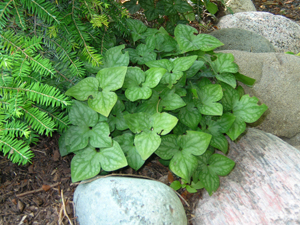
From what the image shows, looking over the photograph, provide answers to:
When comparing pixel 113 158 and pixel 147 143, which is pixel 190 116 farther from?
pixel 113 158

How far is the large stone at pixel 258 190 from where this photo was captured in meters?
1.68

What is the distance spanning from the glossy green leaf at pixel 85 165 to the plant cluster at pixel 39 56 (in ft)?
0.77

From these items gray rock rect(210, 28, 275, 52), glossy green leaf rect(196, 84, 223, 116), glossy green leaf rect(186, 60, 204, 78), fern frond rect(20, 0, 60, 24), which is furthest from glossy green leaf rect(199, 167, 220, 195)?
gray rock rect(210, 28, 275, 52)

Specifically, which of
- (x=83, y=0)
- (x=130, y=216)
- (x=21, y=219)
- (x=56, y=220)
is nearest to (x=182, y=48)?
(x=83, y=0)

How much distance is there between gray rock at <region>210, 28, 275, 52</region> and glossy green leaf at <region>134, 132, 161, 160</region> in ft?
6.61

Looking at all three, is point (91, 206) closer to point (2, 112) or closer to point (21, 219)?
point (21, 219)

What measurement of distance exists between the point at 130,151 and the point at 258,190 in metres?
0.92

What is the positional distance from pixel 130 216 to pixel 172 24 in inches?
80.3

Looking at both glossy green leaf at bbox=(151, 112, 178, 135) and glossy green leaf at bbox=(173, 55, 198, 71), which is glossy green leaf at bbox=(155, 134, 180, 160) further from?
glossy green leaf at bbox=(173, 55, 198, 71)

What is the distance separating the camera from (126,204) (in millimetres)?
1505

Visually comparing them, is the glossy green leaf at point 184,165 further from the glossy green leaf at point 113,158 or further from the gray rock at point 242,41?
the gray rock at point 242,41

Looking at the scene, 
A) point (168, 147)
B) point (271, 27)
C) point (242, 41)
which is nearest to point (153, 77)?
point (168, 147)

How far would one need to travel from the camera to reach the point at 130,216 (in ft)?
4.82

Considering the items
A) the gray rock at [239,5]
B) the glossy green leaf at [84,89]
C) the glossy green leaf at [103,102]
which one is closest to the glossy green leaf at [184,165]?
the glossy green leaf at [103,102]
